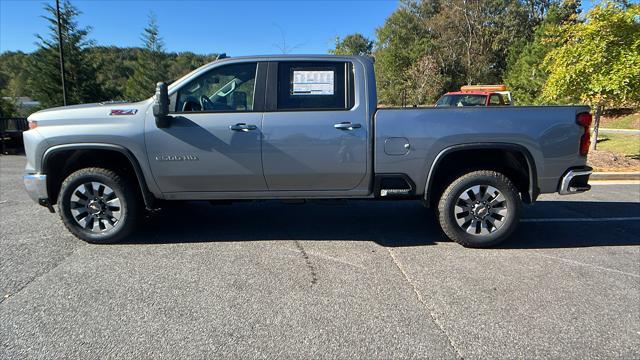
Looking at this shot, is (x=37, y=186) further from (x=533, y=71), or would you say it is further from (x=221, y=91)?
(x=533, y=71)

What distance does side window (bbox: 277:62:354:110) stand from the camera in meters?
4.32

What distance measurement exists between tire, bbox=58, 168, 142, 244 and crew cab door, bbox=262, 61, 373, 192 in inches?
62.9

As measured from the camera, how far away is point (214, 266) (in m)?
3.90

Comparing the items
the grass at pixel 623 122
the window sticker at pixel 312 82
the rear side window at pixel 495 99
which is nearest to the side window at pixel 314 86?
the window sticker at pixel 312 82

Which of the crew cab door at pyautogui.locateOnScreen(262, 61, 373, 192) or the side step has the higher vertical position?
the crew cab door at pyautogui.locateOnScreen(262, 61, 373, 192)

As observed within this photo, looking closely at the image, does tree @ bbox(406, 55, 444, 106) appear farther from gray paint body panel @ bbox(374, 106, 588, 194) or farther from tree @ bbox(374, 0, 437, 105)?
gray paint body panel @ bbox(374, 106, 588, 194)

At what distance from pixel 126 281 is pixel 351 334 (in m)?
2.10

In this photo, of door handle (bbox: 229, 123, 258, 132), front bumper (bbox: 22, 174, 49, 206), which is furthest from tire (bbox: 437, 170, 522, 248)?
front bumper (bbox: 22, 174, 49, 206)

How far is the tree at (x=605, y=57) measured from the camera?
9.75m

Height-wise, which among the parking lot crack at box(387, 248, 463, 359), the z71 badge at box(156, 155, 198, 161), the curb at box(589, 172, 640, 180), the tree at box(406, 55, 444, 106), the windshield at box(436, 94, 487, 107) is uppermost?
the tree at box(406, 55, 444, 106)

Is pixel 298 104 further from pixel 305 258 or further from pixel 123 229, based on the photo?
pixel 123 229

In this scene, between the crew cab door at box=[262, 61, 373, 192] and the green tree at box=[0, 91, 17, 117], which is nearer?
the crew cab door at box=[262, 61, 373, 192]

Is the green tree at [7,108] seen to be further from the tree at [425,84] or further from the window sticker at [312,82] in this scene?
the tree at [425,84]

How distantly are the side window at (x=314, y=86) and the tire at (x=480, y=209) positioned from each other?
152 cm
